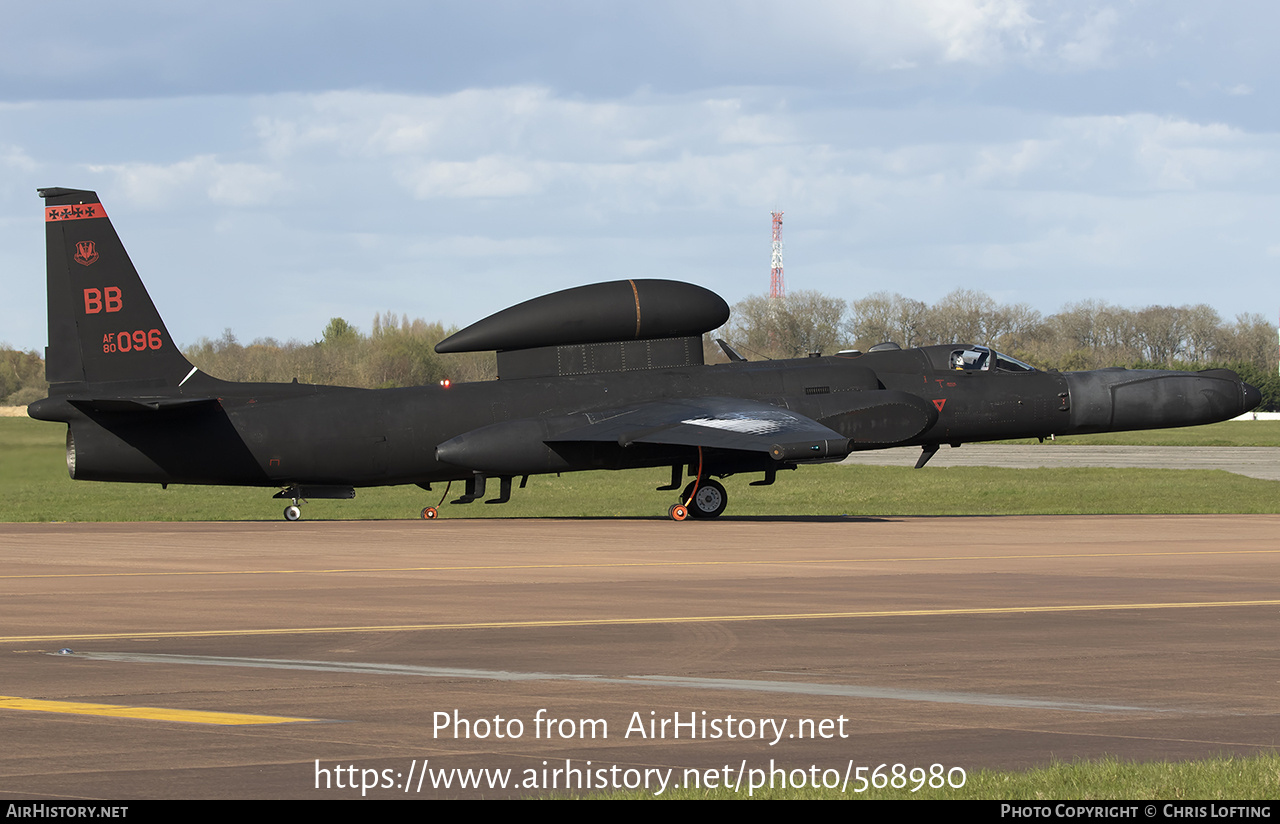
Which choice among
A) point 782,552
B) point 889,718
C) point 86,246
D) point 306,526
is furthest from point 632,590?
point 86,246

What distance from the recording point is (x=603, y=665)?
11.6m

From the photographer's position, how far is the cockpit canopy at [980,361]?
106 feet

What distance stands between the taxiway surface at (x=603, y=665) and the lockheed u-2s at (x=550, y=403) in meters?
5.77

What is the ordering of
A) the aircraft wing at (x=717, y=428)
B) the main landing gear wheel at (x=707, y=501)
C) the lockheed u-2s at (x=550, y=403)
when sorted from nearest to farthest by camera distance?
1. the aircraft wing at (x=717, y=428)
2. the lockheed u-2s at (x=550, y=403)
3. the main landing gear wheel at (x=707, y=501)

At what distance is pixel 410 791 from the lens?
7.29m

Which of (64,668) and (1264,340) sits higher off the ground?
(1264,340)

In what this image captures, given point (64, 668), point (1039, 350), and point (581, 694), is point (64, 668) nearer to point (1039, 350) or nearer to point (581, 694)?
point (581, 694)

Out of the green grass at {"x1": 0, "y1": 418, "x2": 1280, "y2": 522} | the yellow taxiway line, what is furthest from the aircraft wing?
the yellow taxiway line

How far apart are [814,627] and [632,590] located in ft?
12.6

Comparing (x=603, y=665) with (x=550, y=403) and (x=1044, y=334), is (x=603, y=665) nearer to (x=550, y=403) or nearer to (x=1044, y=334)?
(x=550, y=403)

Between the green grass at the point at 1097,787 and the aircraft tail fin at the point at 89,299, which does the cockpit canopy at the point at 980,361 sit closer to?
the aircraft tail fin at the point at 89,299

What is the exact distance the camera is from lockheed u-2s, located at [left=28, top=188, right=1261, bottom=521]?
28.2 m

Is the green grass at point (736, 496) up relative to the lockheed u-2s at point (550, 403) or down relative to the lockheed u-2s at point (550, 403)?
down

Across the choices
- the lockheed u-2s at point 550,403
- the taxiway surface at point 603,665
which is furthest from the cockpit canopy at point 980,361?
the taxiway surface at point 603,665
